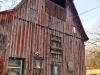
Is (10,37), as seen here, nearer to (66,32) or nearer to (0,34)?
(0,34)

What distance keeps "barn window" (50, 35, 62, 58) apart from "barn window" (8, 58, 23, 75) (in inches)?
132

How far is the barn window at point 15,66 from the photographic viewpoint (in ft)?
34.8

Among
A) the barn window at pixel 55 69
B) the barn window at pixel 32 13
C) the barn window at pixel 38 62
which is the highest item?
the barn window at pixel 32 13

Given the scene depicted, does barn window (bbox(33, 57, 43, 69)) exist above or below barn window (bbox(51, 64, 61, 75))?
above

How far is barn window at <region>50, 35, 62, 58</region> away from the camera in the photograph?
44.7 ft

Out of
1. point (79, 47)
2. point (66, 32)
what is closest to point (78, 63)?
point (79, 47)

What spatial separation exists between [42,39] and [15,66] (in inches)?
130

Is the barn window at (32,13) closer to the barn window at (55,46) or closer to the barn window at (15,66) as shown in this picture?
the barn window at (55,46)

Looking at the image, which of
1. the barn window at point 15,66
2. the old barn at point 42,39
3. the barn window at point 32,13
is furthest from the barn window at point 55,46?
the barn window at point 15,66

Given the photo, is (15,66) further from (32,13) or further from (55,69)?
(32,13)

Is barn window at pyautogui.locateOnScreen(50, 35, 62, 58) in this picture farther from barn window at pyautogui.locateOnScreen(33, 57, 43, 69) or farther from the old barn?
barn window at pyautogui.locateOnScreen(33, 57, 43, 69)

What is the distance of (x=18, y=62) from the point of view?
1122cm

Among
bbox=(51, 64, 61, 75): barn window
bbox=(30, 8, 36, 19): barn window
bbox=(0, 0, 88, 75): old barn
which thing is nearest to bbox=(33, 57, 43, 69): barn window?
bbox=(0, 0, 88, 75): old barn

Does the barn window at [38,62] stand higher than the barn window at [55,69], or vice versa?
the barn window at [38,62]
